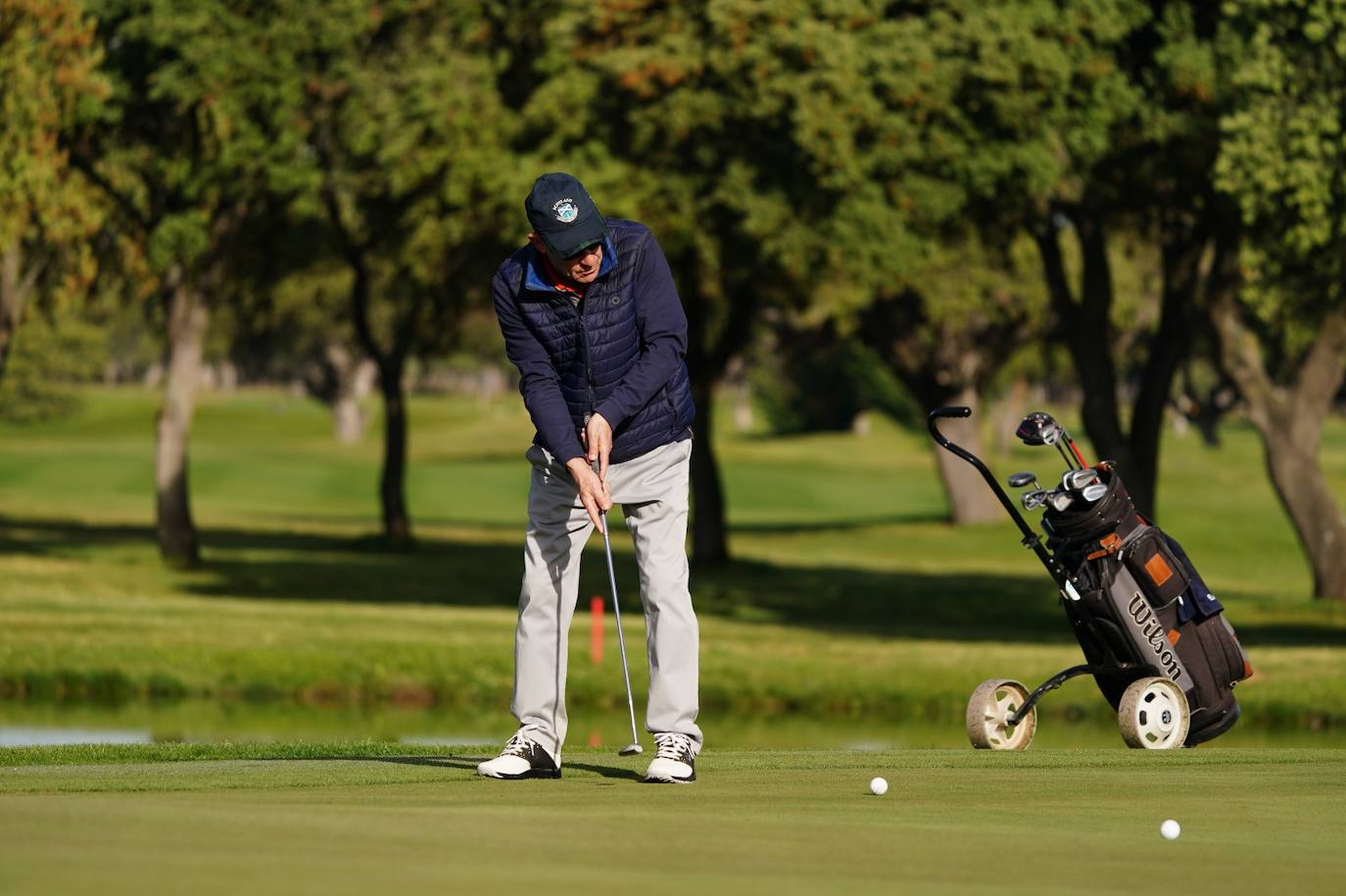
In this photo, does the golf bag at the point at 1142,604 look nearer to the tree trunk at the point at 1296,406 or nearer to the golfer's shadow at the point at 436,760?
the golfer's shadow at the point at 436,760

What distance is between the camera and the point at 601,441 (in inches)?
351

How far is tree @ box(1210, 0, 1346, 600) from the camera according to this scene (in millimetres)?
24203

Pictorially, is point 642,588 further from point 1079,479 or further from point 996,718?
point 1079,479

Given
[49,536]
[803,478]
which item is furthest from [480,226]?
[803,478]

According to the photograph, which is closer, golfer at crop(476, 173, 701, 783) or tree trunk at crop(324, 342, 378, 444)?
golfer at crop(476, 173, 701, 783)

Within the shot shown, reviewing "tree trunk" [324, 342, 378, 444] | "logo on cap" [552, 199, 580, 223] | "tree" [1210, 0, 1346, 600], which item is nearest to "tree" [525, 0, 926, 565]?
"tree" [1210, 0, 1346, 600]

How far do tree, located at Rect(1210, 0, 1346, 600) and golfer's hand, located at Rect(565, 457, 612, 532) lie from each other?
655 inches

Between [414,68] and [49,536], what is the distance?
569 inches

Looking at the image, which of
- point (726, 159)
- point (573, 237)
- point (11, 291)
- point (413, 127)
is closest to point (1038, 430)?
point (573, 237)

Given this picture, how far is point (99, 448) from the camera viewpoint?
76.9 metres

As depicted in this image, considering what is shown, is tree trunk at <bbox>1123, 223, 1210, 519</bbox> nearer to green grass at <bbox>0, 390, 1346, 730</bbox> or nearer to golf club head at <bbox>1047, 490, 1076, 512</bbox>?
green grass at <bbox>0, 390, 1346, 730</bbox>

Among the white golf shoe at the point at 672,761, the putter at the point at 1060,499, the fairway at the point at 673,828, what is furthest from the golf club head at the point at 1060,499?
the white golf shoe at the point at 672,761

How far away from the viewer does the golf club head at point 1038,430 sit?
11844 millimetres

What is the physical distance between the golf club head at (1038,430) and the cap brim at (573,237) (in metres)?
3.69
